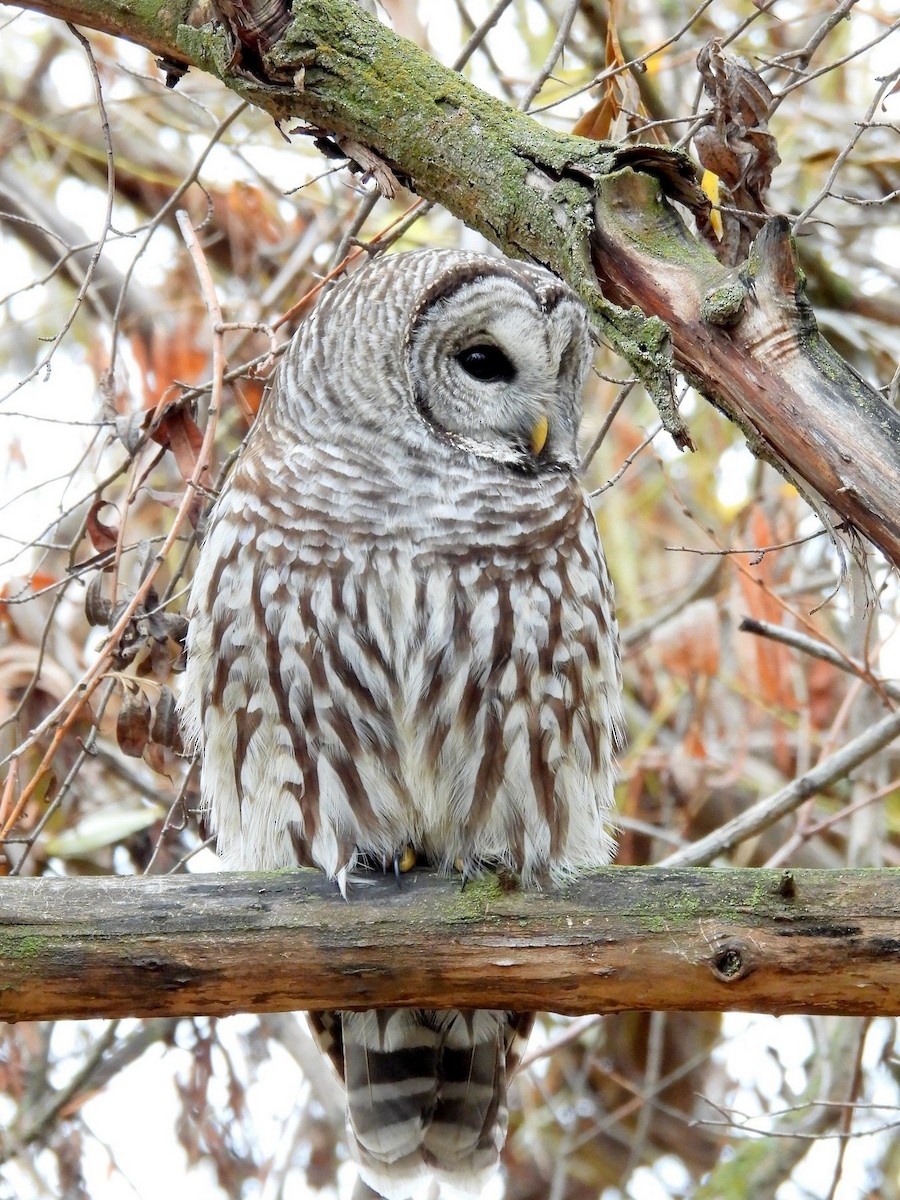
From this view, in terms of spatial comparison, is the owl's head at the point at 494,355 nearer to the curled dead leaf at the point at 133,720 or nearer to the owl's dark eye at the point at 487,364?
the owl's dark eye at the point at 487,364

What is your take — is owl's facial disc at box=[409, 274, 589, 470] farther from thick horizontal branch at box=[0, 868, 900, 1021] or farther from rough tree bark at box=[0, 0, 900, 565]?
thick horizontal branch at box=[0, 868, 900, 1021]

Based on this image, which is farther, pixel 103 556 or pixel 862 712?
pixel 862 712

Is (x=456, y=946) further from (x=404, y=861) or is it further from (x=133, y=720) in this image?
(x=133, y=720)

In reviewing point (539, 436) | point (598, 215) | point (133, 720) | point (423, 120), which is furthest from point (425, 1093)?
point (423, 120)

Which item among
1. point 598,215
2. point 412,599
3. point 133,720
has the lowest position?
point 133,720

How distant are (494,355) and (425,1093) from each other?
1780 millimetres

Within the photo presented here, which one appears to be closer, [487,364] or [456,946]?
[456,946]

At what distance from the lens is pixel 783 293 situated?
7.86 ft

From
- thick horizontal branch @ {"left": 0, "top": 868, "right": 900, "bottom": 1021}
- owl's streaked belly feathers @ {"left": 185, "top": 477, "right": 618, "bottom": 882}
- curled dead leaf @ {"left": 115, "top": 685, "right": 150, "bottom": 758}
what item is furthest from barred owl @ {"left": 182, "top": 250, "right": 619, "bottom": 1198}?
thick horizontal branch @ {"left": 0, "top": 868, "right": 900, "bottom": 1021}

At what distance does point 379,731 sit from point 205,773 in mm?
496

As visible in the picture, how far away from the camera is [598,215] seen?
2.61m

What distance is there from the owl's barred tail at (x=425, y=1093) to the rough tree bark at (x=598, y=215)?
164cm

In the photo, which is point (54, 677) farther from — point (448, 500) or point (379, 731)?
point (448, 500)

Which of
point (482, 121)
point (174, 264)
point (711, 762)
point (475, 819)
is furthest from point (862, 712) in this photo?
point (174, 264)
